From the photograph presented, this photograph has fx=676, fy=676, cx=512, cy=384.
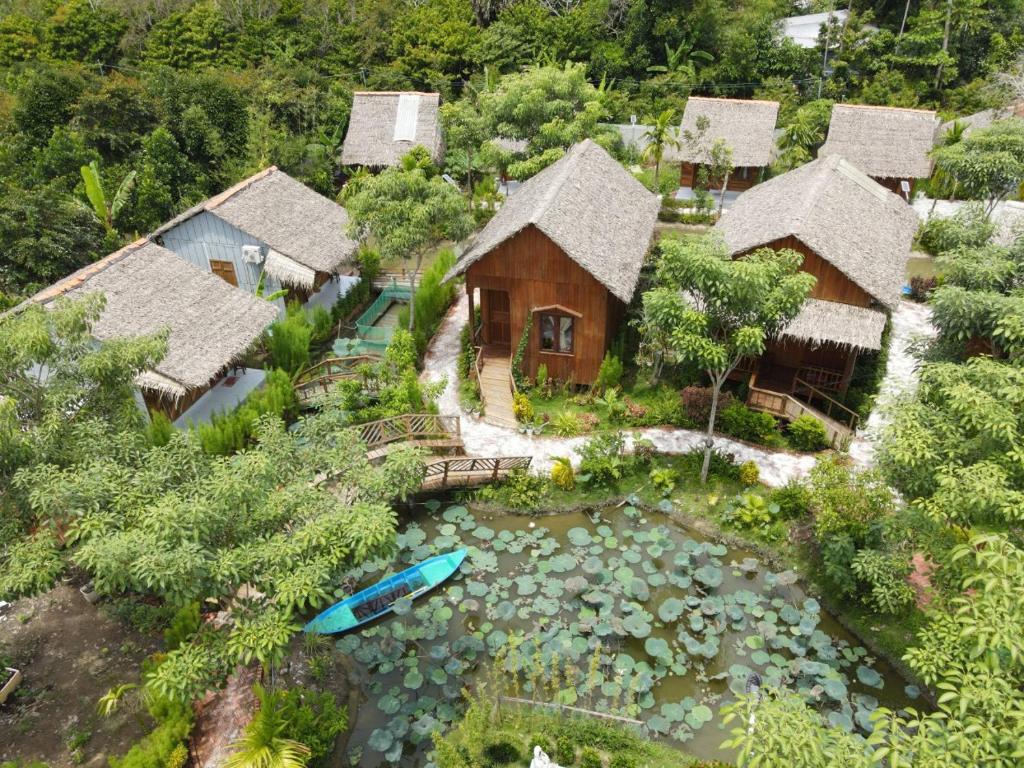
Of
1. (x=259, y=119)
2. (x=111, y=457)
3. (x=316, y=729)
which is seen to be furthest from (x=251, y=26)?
(x=316, y=729)

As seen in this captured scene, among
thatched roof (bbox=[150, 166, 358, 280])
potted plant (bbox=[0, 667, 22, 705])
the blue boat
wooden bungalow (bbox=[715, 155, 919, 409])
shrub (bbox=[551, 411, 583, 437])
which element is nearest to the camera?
potted plant (bbox=[0, 667, 22, 705])

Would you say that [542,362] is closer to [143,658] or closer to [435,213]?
[435,213]

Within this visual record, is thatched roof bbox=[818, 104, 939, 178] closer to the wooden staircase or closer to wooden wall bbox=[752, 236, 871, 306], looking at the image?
wooden wall bbox=[752, 236, 871, 306]

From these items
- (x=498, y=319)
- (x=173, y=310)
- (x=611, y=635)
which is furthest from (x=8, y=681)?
(x=498, y=319)

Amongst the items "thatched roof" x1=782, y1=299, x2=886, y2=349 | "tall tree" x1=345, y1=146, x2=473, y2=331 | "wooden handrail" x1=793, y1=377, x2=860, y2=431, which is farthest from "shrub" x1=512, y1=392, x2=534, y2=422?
"wooden handrail" x1=793, y1=377, x2=860, y2=431

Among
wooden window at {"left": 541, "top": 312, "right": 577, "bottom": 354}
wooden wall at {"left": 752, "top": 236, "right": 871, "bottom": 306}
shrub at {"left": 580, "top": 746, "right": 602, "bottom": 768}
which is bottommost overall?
shrub at {"left": 580, "top": 746, "right": 602, "bottom": 768}

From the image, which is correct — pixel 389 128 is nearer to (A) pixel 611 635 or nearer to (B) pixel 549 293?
(B) pixel 549 293

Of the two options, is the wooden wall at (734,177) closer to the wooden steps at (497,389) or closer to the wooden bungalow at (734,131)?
the wooden bungalow at (734,131)

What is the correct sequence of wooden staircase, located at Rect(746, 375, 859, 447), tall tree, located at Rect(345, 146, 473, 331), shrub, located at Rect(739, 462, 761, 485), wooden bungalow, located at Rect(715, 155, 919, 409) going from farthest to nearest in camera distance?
tall tree, located at Rect(345, 146, 473, 331) → wooden bungalow, located at Rect(715, 155, 919, 409) → wooden staircase, located at Rect(746, 375, 859, 447) → shrub, located at Rect(739, 462, 761, 485)
